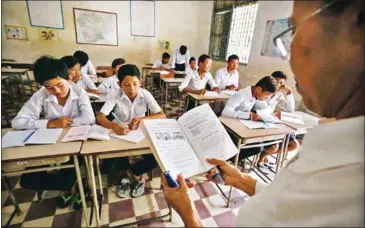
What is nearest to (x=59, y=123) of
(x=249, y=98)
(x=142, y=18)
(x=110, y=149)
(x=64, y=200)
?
(x=110, y=149)

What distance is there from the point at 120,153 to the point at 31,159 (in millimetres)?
474

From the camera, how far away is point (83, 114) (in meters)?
1.57

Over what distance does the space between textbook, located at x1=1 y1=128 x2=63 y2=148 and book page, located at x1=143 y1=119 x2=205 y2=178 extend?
2.66ft

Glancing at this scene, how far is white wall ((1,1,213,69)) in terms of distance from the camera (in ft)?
17.3

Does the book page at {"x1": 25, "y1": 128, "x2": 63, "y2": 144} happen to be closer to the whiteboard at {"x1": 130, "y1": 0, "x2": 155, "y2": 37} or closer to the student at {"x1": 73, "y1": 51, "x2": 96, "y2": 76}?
the student at {"x1": 73, "y1": 51, "x2": 96, "y2": 76}

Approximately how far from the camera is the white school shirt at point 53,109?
143 cm

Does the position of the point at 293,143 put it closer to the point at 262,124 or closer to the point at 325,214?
the point at 262,124

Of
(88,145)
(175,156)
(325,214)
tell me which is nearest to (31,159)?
(88,145)

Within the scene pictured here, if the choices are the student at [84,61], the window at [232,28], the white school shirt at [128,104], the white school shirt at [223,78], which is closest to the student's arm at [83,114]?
the white school shirt at [128,104]

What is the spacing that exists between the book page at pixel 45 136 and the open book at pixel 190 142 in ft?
2.58

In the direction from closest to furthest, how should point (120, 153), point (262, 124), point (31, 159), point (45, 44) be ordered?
1. point (31, 159)
2. point (120, 153)
3. point (262, 124)
4. point (45, 44)

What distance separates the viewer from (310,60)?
36 cm

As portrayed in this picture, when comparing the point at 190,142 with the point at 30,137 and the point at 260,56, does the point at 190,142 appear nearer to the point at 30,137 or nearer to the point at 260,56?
the point at 30,137

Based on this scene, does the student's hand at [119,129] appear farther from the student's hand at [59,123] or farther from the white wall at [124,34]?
the white wall at [124,34]
